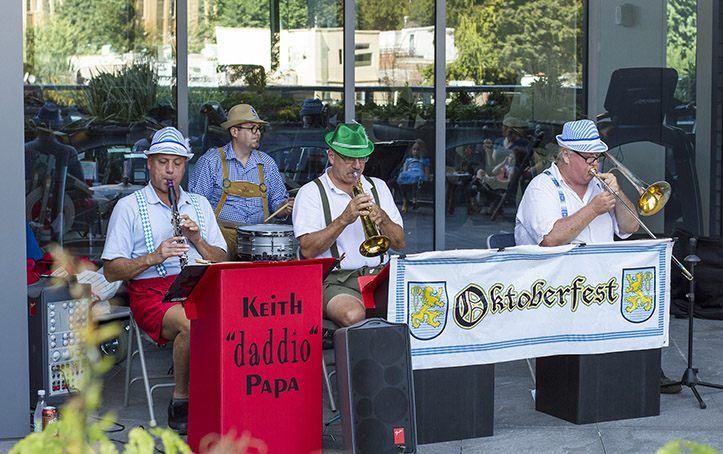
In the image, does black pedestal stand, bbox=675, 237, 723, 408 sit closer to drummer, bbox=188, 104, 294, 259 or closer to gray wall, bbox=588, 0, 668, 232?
drummer, bbox=188, 104, 294, 259

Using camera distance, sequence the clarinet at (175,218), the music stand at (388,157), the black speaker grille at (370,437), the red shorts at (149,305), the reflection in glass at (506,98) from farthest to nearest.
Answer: the reflection in glass at (506,98)
the music stand at (388,157)
the red shorts at (149,305)
the clarinet at (175,218)
the black speaker grille at (370,437)

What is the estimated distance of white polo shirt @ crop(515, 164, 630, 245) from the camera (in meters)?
4.75

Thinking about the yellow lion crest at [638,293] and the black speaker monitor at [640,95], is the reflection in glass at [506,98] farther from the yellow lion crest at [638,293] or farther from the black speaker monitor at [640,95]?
the yellow lion crest at [638,293]

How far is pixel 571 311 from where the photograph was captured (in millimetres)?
4250

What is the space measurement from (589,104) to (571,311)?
2971 millimetres

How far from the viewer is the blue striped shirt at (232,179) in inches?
212

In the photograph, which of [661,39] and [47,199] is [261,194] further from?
[661,39]

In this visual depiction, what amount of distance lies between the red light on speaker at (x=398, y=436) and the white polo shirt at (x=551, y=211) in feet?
5.03

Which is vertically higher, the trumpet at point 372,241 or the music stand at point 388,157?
the music stand at point 388,157

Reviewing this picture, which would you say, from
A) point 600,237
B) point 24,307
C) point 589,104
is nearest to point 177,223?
point 24,307

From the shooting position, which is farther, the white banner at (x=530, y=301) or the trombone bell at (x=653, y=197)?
the trombone bell at (x=653, y=197)

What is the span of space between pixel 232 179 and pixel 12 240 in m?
1.64

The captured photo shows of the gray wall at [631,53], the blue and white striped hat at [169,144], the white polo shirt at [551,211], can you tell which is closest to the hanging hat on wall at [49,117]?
Answer: the blue and white striped hat at [169,144]

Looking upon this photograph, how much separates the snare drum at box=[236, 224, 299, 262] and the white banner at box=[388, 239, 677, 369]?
45 cm
